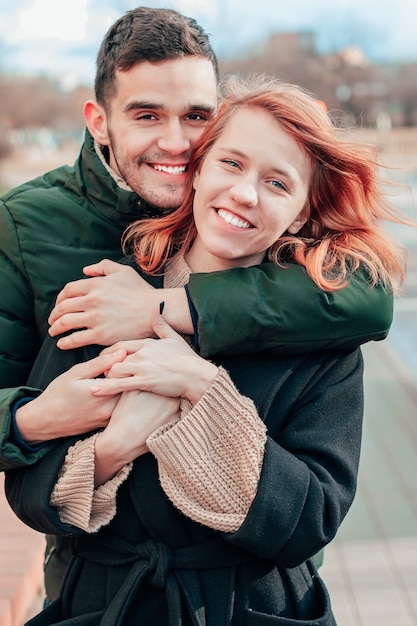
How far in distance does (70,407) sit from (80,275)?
436 millimetres

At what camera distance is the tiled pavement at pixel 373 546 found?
3238 mm

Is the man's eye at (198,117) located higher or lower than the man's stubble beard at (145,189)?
higher

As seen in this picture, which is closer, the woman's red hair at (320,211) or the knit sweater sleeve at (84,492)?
the knit sweater sleeve at (84,492)

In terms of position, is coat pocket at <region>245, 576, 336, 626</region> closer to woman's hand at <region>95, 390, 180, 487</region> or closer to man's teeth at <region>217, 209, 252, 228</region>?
woman's hand at <region>95, 390, 180, 487</region>

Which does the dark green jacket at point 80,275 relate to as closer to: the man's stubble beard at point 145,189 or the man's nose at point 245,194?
the man's stubble beard at point 145,189

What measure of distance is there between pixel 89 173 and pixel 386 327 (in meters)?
0.87

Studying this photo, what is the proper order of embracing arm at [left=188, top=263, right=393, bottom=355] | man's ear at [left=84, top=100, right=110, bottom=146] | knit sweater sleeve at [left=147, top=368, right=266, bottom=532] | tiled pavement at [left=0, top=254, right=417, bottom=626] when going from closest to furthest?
knit sweater sleeve at [left=147, top=368, right=266, bottom=532], embracing arm at [left=188, top=263, right=393, bottom=355], man's ear at [left=84, top=100, right=110, bottom=146], tiled pavement at [left=0, top=254, right=417, bottom=626]

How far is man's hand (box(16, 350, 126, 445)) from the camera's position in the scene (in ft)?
5.34

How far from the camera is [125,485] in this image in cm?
170

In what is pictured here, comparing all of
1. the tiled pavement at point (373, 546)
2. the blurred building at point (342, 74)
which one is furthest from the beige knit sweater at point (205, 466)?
the blurred building at point (342, 74)

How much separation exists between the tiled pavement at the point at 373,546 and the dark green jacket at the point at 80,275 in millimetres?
1312

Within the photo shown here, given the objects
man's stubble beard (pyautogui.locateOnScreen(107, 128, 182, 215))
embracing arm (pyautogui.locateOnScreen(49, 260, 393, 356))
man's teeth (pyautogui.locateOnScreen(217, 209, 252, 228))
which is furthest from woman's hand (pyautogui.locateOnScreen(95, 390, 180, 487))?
man's stubble beard (pyautogui.locateOnScreen(107, 128, 182, 215))

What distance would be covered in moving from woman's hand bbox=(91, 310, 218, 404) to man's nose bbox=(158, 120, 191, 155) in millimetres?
617

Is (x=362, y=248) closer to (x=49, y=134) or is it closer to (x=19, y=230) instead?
(x=19, y=230)
